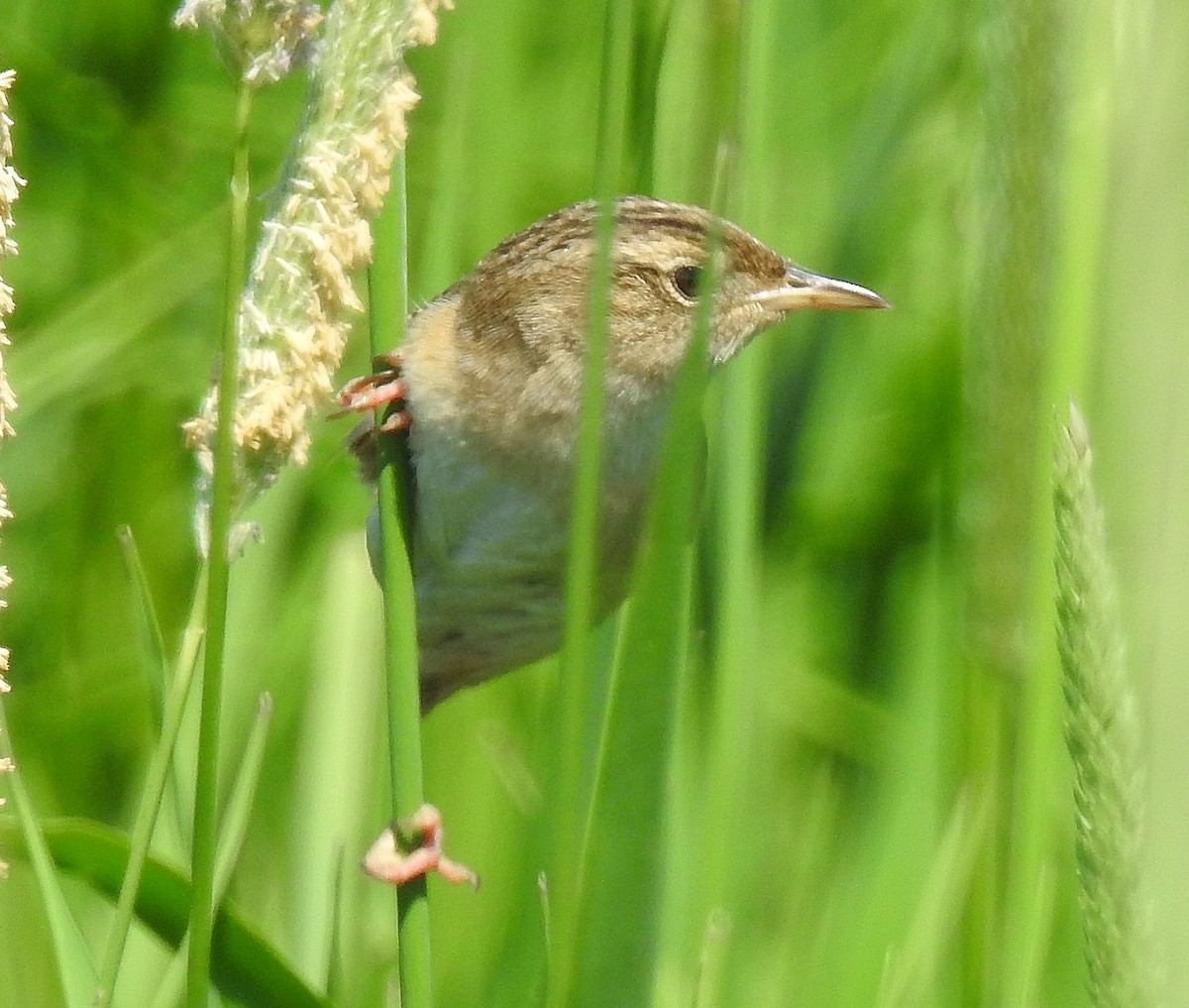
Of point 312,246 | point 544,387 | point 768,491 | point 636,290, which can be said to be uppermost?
point 312,246

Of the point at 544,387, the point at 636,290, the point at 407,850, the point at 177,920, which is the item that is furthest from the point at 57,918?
the point at 636,290

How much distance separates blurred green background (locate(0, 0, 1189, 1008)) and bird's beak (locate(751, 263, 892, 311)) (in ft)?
0.44

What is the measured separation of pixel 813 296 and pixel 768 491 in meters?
0.64

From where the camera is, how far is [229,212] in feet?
2.49

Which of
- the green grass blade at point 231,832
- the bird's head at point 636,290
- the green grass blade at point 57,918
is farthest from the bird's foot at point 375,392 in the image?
the green grass blade at point 57,918

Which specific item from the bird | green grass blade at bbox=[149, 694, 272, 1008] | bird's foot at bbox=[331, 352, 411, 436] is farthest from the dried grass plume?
the bird

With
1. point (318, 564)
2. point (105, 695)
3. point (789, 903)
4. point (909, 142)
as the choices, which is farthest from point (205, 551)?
point (909, 142)

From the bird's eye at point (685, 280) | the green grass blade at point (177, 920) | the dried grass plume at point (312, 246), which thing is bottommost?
the green grass blade at point (177, 920)

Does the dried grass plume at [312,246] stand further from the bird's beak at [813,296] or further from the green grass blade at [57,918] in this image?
the bird's beak at [813,296]

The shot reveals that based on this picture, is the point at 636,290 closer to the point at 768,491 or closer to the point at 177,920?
the point at 768,491

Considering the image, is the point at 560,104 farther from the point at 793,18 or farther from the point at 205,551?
the point at 205,551

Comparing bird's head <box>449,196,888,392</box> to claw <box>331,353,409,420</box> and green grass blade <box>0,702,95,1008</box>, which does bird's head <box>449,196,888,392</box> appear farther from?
green grass blade <box>0,702,95,1008</box>

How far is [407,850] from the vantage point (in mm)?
1030

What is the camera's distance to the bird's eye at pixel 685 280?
197 cm
